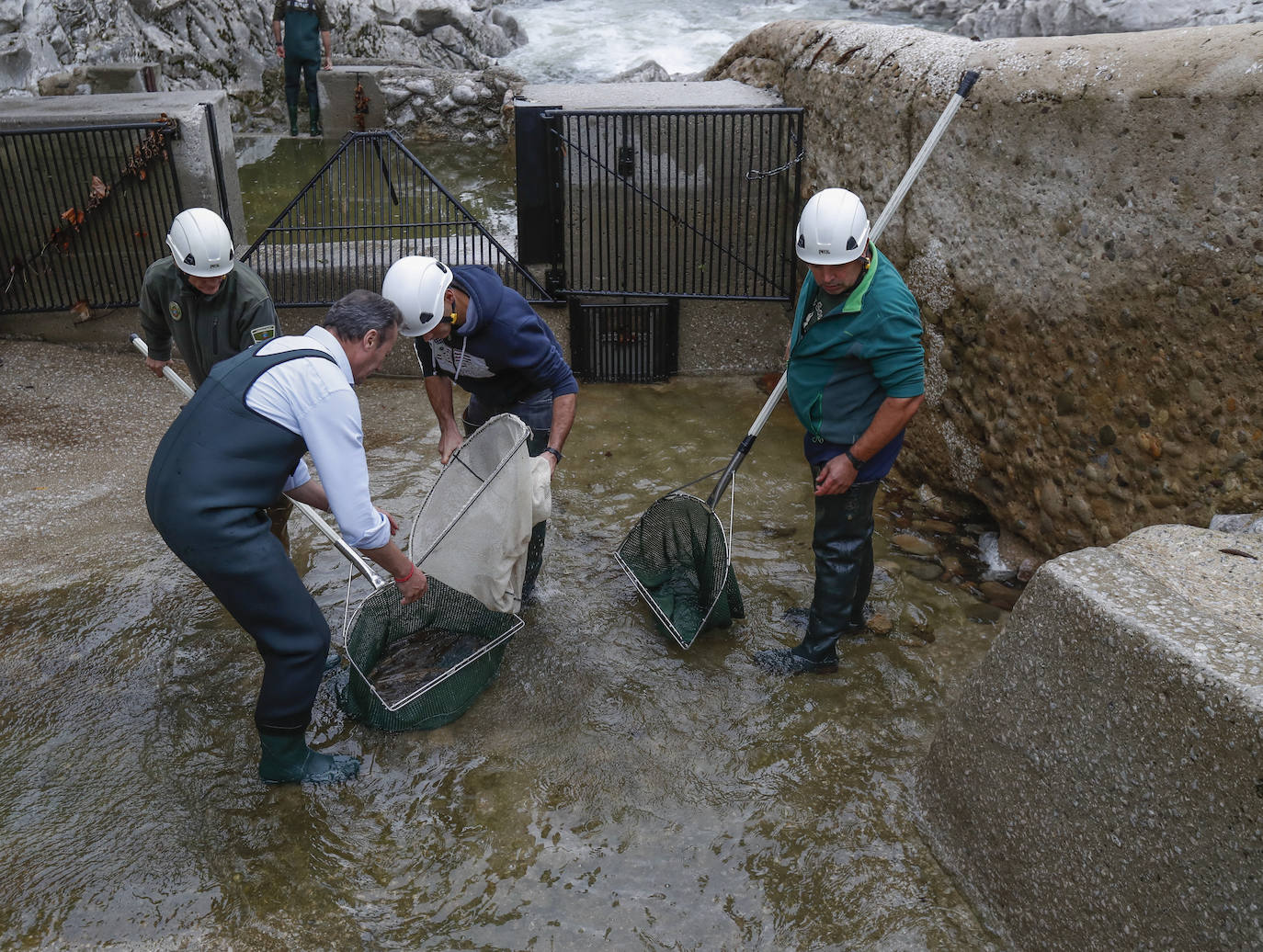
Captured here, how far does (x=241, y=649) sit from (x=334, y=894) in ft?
4.41

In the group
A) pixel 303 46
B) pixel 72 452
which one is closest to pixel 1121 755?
pixel 72 452

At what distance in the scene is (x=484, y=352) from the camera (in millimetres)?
3725

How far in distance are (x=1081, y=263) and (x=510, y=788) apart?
298 centimetres

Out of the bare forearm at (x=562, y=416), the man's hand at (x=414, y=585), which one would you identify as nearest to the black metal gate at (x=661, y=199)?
the bare forearm at (x=562, y=416)

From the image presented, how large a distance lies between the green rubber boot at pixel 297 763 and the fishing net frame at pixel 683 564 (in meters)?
1.33

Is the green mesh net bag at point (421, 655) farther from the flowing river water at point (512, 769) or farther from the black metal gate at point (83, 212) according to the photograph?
the black metal gate at point (83, 212)

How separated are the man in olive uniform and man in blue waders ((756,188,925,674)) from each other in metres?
9.86

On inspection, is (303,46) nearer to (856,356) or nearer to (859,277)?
(859,277)

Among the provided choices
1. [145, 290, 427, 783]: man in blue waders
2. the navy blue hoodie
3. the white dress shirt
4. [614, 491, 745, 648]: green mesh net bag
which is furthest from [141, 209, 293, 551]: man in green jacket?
[614, 491, 745, 648]: green mesh net bag

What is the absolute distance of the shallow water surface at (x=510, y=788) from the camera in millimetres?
2803

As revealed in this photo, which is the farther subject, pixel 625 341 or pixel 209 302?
pixel 625 341

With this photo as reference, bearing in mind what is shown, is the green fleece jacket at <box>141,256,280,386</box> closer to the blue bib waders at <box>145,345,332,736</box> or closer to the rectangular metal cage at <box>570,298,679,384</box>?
the blue bib waders at <box>145,345,332,736</box>

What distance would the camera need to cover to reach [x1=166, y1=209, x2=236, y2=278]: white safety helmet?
366 cm

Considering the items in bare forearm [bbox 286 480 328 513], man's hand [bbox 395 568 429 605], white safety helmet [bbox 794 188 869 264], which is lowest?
man's hand [bbox 395 568 429 605]
